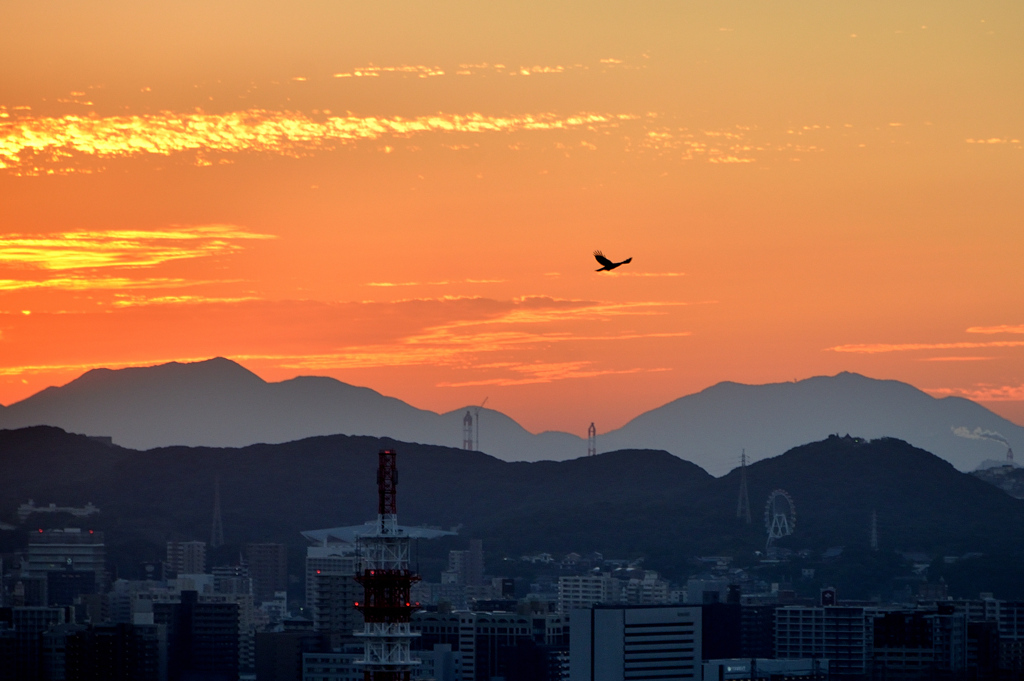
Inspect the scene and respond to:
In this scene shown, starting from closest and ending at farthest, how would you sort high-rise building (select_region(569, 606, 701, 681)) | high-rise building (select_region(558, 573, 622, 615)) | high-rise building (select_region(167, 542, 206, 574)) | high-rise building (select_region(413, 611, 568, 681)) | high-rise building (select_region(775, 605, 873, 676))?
high-rise building (select_region(569, 606, 701, 681)), high-rise building (select_region(413, 611, 568, 681)), high-rise building (select_region(775, 605, 873, 676)), high-rise building (select_region(558, 573, 622, 615)), high-rise building (select_region(167, 542, 206, 574))

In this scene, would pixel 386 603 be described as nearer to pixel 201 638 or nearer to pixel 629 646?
pixel 629 646

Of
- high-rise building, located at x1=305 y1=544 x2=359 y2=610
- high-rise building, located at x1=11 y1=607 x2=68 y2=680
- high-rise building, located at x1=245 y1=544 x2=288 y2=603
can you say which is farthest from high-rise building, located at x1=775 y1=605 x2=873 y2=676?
high-rise building, located at x1=245 y1=544 x2=288 y2=603

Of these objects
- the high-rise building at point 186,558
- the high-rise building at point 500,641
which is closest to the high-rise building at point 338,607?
the high-rise building at point 500,641

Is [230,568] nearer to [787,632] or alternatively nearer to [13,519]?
[13,519]

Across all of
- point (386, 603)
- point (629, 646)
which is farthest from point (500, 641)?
point (386, 603)

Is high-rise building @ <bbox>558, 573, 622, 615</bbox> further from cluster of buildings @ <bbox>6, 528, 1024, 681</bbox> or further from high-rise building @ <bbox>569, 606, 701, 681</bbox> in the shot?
high-rise building @ <bbox>569, 606, 701, 681</bbox>

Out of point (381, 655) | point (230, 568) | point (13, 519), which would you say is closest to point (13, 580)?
point (230, 568)
